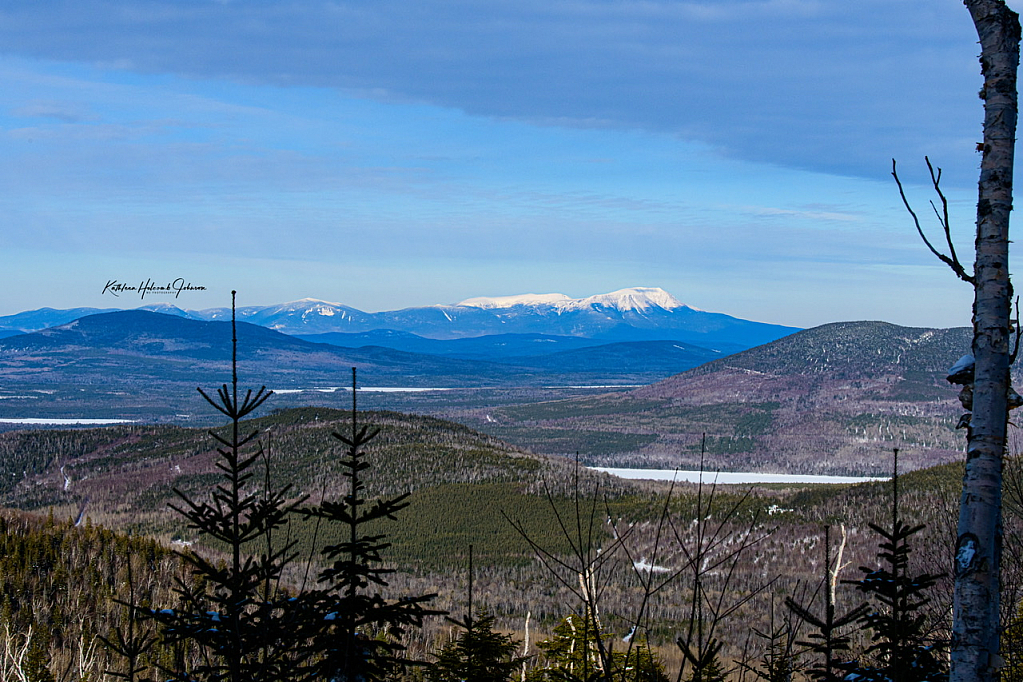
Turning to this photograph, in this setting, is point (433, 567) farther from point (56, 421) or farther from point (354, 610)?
point (56, 421)

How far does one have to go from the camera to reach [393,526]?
56812 millimetres

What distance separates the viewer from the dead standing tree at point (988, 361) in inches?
196

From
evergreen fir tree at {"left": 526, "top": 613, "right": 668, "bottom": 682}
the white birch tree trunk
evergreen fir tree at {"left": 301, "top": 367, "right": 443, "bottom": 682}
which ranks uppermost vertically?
the white birch tree trunk

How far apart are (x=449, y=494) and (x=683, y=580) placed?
69.0 ft

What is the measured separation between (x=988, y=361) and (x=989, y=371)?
0.06 metres

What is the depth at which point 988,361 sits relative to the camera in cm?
517

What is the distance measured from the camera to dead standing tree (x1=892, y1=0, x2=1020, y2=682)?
4.97 meters

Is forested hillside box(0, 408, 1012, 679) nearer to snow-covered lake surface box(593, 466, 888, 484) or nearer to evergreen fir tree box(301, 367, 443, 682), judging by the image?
evergreen fir tree box(301, 367, 443, 682)

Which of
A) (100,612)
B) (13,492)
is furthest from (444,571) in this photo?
(13,492)

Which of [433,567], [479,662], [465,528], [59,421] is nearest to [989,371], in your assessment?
[479,662]

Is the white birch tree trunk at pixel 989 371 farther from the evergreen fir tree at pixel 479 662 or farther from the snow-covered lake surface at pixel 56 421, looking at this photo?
the snow-covered lake surface at pixel 56 421

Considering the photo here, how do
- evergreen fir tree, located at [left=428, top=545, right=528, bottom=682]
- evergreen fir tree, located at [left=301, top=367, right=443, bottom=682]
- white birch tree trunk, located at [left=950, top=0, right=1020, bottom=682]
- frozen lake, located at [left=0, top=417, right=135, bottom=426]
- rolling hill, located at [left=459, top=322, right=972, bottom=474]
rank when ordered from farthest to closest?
frozen lake, located at [left=0, top=417, right=135, bottom=426] < rolling hill, located at [left=459, top=322, right=972, bottom=474] < evergreen fir tree, located at [left=428, top=545, right=528, bottom=682] < evergreen fir tree, located at [left=301, top=367, right=443, bottom=682] < white birch tree trunk, located at [left=950, top=0, right=1020, bottom=682]

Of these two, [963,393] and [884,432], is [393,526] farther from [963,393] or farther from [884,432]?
[884,432]

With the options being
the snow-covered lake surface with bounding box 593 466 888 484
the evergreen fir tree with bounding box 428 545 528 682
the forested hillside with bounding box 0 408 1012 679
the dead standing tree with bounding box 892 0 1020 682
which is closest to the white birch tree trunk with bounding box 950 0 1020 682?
the dead standing tree with bounding box 892 0 1020 682
